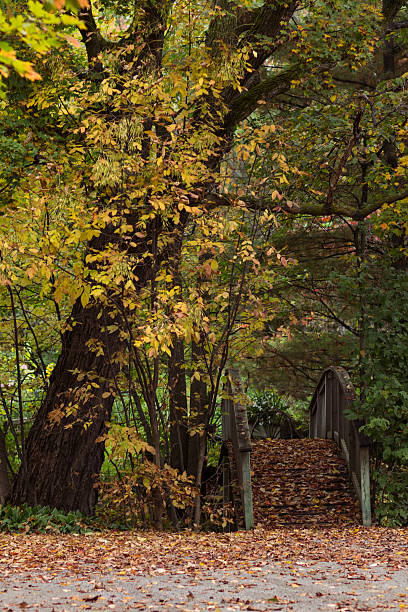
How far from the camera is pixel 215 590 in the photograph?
4.04m

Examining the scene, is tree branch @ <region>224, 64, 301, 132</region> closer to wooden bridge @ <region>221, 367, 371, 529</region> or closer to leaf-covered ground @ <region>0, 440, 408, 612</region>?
wooden bridge @ <region>221, 367, 371, 529</region>

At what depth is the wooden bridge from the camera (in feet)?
25.3

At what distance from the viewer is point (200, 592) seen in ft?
13.0

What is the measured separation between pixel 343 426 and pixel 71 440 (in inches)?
169

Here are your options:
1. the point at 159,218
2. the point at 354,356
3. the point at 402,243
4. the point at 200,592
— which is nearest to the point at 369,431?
the point at 354,356

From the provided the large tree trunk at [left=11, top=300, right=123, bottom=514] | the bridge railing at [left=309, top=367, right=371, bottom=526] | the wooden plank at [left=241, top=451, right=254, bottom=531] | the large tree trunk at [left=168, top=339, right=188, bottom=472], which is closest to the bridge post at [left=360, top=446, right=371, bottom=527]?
the bridge railing at [left=309, top=367, right=371, bottom=526]

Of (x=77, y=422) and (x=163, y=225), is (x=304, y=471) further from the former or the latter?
(x=163, y=225)

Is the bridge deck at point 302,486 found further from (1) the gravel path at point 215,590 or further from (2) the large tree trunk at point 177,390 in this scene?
(1) the gravel path at point 215,590

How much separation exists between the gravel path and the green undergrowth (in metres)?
2.17

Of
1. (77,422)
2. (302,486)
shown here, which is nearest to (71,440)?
(77,422)

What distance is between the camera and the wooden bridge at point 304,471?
304 inches

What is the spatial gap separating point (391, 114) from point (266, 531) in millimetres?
5284

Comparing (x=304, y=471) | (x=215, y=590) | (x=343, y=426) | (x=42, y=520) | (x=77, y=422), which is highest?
(x=343, y=426)

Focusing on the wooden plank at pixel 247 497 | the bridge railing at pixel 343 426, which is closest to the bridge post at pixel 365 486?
the bridge railing at pixel 343 426
